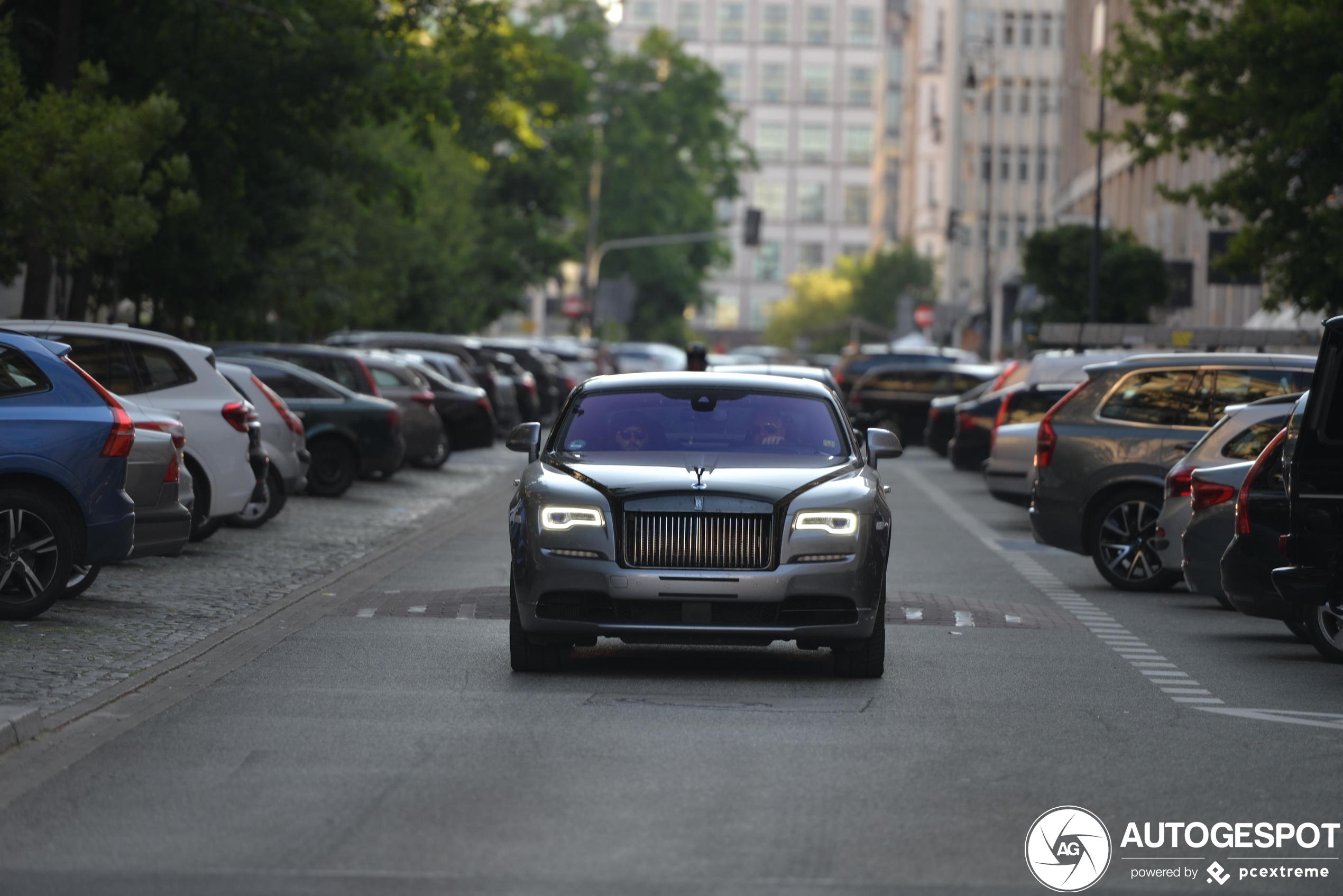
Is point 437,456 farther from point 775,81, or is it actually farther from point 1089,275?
point 775,81

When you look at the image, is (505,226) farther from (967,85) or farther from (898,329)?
(898,329)

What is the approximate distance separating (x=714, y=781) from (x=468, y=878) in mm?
1859

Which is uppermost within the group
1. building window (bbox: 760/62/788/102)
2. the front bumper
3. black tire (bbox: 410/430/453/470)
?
building window (bbox: 760/62/788/102)

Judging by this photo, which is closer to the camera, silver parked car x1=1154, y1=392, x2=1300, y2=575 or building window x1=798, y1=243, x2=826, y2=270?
silver parked car x1=1154, y1=392, x2=1300, y2=575

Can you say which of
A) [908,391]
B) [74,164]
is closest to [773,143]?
[908,391]

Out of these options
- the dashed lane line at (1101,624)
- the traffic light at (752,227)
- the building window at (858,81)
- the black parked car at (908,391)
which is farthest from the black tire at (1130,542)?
the building window at (858,81)

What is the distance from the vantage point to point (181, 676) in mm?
11461

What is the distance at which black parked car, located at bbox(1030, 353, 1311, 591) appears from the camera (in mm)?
17625

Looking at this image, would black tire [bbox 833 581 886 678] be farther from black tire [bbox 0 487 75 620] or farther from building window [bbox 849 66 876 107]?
building window [bbox 849 66 876 107]

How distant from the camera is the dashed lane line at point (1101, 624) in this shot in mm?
11445

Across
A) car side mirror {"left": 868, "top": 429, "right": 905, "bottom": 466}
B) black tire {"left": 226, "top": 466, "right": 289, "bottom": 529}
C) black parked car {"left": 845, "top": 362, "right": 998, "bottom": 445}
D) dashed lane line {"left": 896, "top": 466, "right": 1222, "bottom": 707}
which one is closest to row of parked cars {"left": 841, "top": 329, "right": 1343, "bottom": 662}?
dashed lane line {"left": 896, "top": 466, "right": 1222, "bottom": 707}

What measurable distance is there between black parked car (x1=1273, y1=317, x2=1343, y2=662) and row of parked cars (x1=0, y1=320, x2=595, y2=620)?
6.46m

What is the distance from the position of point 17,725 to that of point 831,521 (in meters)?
3.97

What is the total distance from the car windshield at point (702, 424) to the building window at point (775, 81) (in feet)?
551
